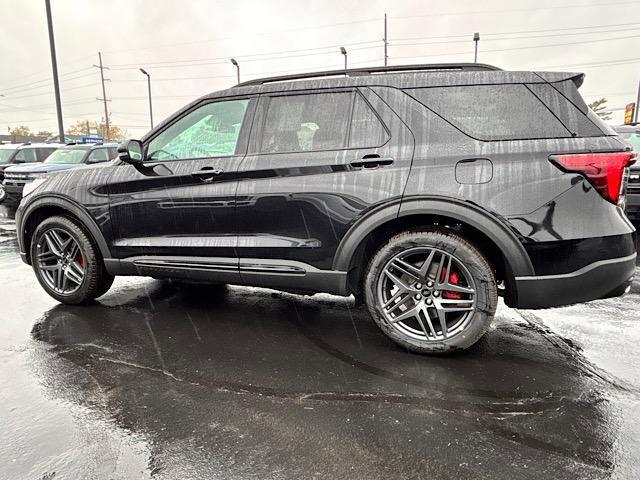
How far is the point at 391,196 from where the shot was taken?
2975 mm

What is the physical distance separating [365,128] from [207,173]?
1260 millimetres

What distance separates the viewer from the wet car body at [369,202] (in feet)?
8.89

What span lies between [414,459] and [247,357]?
144 centimetres

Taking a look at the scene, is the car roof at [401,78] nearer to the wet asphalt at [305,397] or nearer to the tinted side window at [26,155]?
the wet asphalt at [305,397]

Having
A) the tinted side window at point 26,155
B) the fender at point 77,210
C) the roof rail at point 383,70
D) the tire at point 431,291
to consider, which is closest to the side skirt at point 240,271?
the fender at point 77,210

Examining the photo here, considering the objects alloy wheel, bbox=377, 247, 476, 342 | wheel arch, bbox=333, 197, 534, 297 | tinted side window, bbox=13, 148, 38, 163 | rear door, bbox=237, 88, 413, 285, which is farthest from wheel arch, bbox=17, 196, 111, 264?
tinted side window, bbox=13, 148, 38, 163

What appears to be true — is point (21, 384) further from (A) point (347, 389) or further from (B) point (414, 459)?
(B) point (414, 459)

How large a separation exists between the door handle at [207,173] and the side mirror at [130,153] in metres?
0.57

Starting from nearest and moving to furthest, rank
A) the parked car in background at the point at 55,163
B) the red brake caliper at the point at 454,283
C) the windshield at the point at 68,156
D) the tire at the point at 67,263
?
the red brake caliper at the point at 454,283
the tire at the point at 67,263
the parked car in background at the point at 55,163
the windshield at the point at 68,156

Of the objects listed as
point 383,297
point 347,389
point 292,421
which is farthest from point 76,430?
point 383,297

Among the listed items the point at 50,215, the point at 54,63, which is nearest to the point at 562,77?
the point at 50,215

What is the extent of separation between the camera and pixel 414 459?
2053mm

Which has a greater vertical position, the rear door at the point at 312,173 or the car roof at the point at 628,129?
the car roof at the point at 628,129

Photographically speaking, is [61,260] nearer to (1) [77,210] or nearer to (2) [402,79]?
(1) [77,210]
